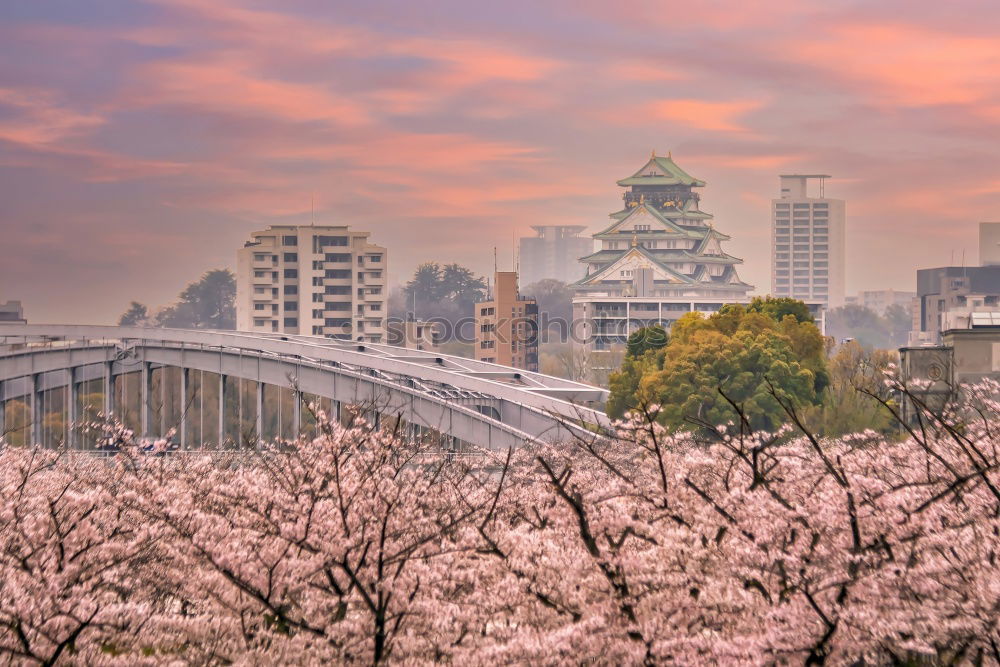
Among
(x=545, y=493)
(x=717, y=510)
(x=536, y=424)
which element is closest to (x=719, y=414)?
(x=536, y=424)

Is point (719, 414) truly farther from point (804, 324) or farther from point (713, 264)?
point (713, 264)

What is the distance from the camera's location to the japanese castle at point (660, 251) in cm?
17612

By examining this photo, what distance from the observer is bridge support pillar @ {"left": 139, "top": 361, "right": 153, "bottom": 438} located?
65.8 metres

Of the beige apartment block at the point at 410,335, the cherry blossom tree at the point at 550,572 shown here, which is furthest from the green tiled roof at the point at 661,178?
the cherry blossom tree at the point at 550,572

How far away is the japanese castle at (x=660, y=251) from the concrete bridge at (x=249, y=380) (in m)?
96.7

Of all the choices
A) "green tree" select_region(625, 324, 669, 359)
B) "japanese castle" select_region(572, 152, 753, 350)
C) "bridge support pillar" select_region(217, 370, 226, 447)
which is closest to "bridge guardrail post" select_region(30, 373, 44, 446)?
"bridge support pillar" select_region(217, 370, 226, 447)

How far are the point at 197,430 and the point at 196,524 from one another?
186 ft

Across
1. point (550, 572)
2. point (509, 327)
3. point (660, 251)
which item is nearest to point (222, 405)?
point (550, 572)

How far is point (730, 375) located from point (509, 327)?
76794mm

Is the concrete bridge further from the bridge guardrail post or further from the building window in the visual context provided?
the building window

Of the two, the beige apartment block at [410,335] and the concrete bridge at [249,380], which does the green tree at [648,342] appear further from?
the beige apartment block at [410,335]

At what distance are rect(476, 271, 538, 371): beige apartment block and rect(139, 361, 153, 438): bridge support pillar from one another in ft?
193

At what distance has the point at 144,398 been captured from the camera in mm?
67438

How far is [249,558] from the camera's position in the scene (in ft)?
58.3
